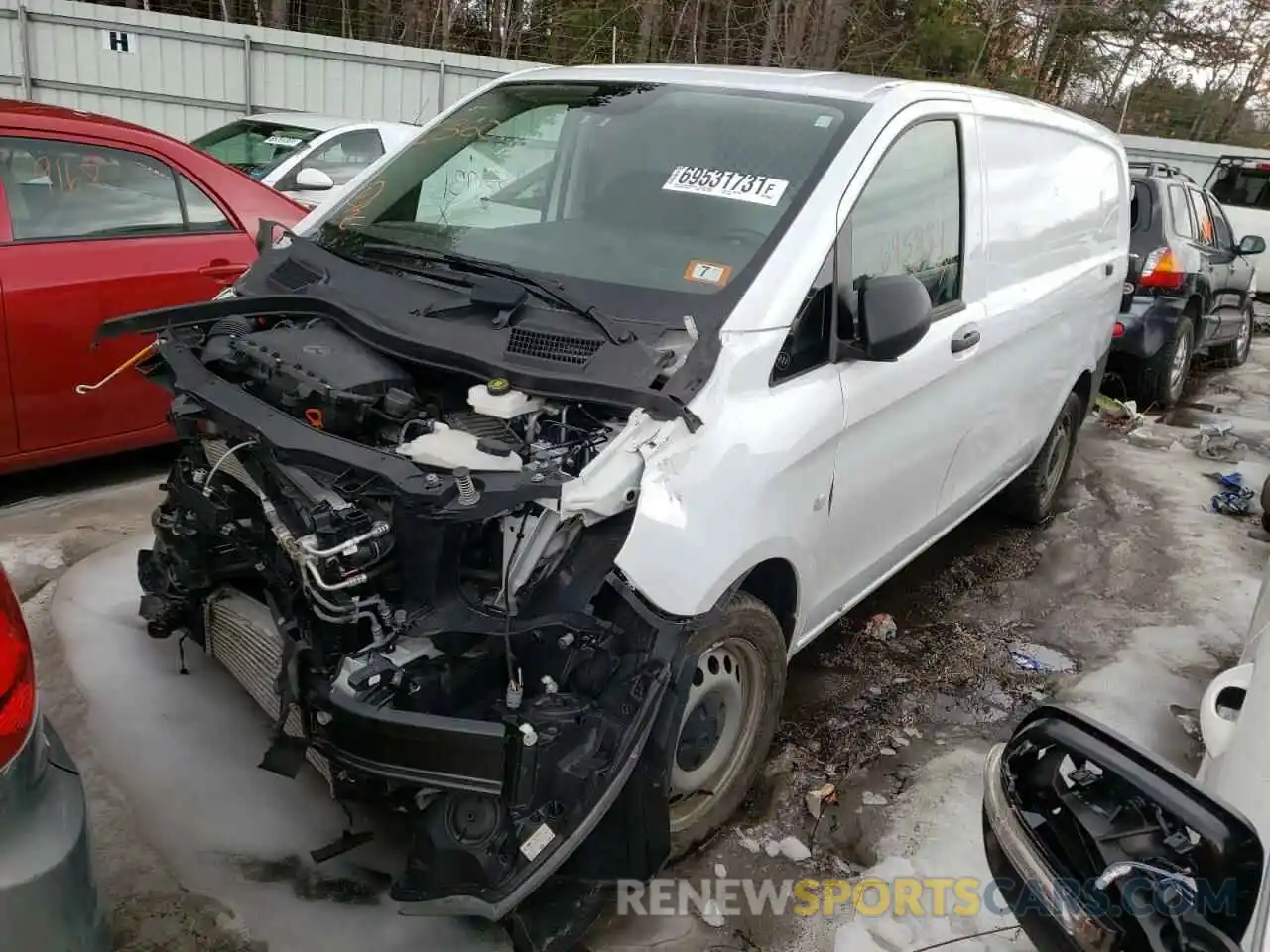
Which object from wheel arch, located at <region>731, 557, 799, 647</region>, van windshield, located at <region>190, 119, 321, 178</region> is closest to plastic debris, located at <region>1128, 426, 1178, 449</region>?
wheel arch, located at <region>731, 557, 799, 647</region>

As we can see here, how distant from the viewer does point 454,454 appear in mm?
2295

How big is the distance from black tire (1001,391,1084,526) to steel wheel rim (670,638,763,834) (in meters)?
2.74

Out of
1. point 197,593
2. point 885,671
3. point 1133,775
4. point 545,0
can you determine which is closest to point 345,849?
point 197,593

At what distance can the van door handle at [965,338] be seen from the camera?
3449 millimetres

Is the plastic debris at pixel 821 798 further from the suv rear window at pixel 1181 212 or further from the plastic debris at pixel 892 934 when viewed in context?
the suv rear window at pixel 1181 212

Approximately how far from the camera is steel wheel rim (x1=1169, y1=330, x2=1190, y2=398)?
805 centimetres

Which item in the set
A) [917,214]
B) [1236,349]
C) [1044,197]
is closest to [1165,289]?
[1236,349]

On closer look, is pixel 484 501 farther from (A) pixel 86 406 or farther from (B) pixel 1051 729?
(A) pixel 86 406

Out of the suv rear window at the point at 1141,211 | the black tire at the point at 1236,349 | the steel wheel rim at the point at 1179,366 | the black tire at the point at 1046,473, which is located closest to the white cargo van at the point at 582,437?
the black tire at the point at 1046,473

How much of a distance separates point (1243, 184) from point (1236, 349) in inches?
249

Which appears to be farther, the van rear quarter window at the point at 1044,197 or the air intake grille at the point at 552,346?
the van rear quarter window at the point at 1044,197

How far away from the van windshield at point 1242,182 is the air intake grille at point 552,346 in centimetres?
1579

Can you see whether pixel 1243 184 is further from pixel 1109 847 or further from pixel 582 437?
pixel 1109 847

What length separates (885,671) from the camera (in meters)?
3.88
